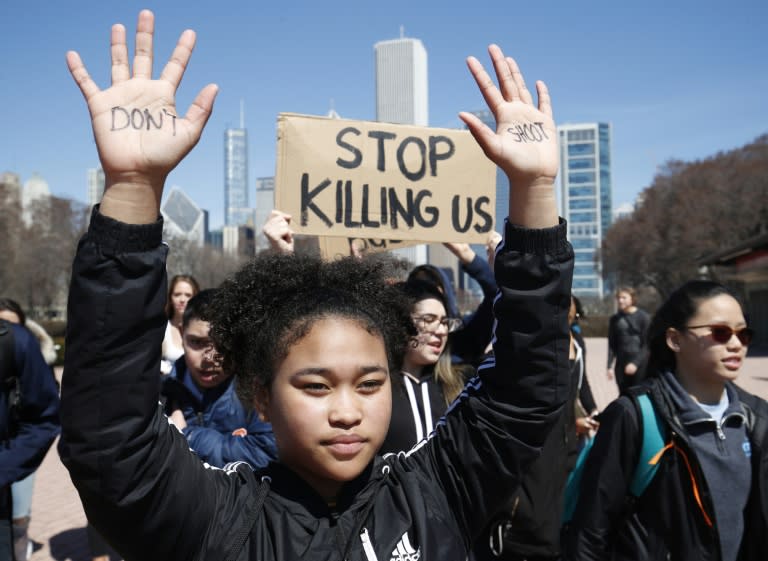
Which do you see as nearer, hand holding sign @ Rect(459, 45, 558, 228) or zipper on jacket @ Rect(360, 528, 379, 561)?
zipper on jacket @ Rect(360, 528, 379, 561)

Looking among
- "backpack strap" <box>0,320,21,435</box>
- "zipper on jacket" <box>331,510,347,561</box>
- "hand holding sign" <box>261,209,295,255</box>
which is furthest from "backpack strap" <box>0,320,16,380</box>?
"zipper on jacket" <box>331,510,347,561</box>

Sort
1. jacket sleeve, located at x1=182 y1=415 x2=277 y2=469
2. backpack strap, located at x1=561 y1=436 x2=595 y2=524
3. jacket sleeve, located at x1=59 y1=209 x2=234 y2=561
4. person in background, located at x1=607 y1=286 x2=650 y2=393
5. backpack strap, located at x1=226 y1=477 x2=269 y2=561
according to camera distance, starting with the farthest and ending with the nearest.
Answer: person in background, located at x1=607 y1=286 x2=650 y2=393 → backpack strap, located at x1=561 y1=436 x2=595 y2=524 → jacket sleeve, located at x1=182 y1=415 x2=277 y2=469 → backpack strap, located at x1=226 y1=477 x2=269 y2=561 → jacket sleeve, located at x1=59 y1=209 x2=234 y2=561

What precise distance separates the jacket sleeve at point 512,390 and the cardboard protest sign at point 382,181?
8.33ft

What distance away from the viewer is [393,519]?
1.72 metres

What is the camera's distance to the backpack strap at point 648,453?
285 centimetres

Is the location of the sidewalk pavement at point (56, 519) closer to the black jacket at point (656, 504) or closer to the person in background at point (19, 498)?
the person in background at point (19, 498)

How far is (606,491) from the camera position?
113 inches

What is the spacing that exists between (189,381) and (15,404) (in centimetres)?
98

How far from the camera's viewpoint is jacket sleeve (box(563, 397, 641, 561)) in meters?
2.85

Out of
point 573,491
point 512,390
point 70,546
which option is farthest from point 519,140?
point 70,546

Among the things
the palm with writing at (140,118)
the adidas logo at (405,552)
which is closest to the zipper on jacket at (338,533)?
the adidas logo at (405,552)

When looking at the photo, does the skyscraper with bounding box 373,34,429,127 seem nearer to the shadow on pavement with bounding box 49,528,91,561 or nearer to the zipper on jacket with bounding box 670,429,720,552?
the shadow on pavement with bounding box 49,528,91,561

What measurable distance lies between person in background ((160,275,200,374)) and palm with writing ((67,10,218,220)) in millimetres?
3553

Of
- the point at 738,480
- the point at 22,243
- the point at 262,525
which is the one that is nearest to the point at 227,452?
the point at 262,525
